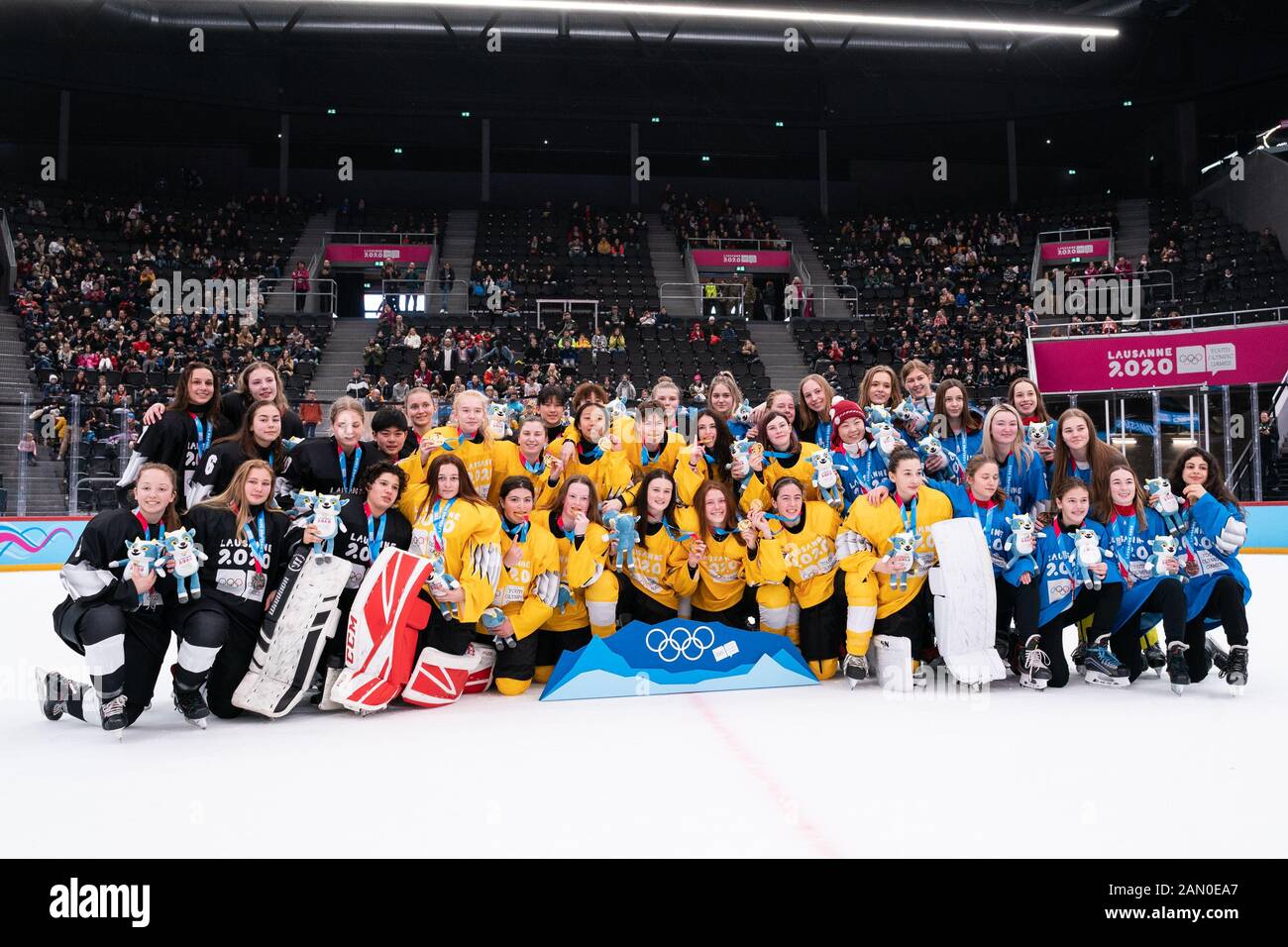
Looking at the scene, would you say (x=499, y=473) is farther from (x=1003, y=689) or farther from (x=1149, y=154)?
(x=1149, y=154)

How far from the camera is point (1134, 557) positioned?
5117 mm

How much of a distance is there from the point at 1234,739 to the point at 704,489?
8.69 ft

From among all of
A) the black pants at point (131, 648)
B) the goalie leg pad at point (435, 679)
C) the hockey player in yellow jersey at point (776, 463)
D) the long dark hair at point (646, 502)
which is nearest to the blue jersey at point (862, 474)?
the hockey player in yellow jersey at point (776, 463)

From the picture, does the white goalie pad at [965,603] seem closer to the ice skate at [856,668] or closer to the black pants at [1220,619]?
the ice skate at [856,668]

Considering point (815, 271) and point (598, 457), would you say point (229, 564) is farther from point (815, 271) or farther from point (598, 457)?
point (815, 271)

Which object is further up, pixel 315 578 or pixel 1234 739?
pixel 315 578

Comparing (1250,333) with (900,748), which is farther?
(1250,333)

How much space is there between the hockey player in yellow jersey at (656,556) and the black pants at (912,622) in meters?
1.04

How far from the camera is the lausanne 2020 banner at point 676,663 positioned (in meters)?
4.96

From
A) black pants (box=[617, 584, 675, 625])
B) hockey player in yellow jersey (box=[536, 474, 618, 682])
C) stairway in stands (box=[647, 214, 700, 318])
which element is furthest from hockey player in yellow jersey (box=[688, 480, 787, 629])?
stairway in stands (box=[647, 214, 700, 318])

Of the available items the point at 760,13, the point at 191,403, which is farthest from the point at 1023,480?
the point at 760,13

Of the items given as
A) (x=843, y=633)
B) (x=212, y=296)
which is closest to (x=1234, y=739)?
(x=843, y=633)
